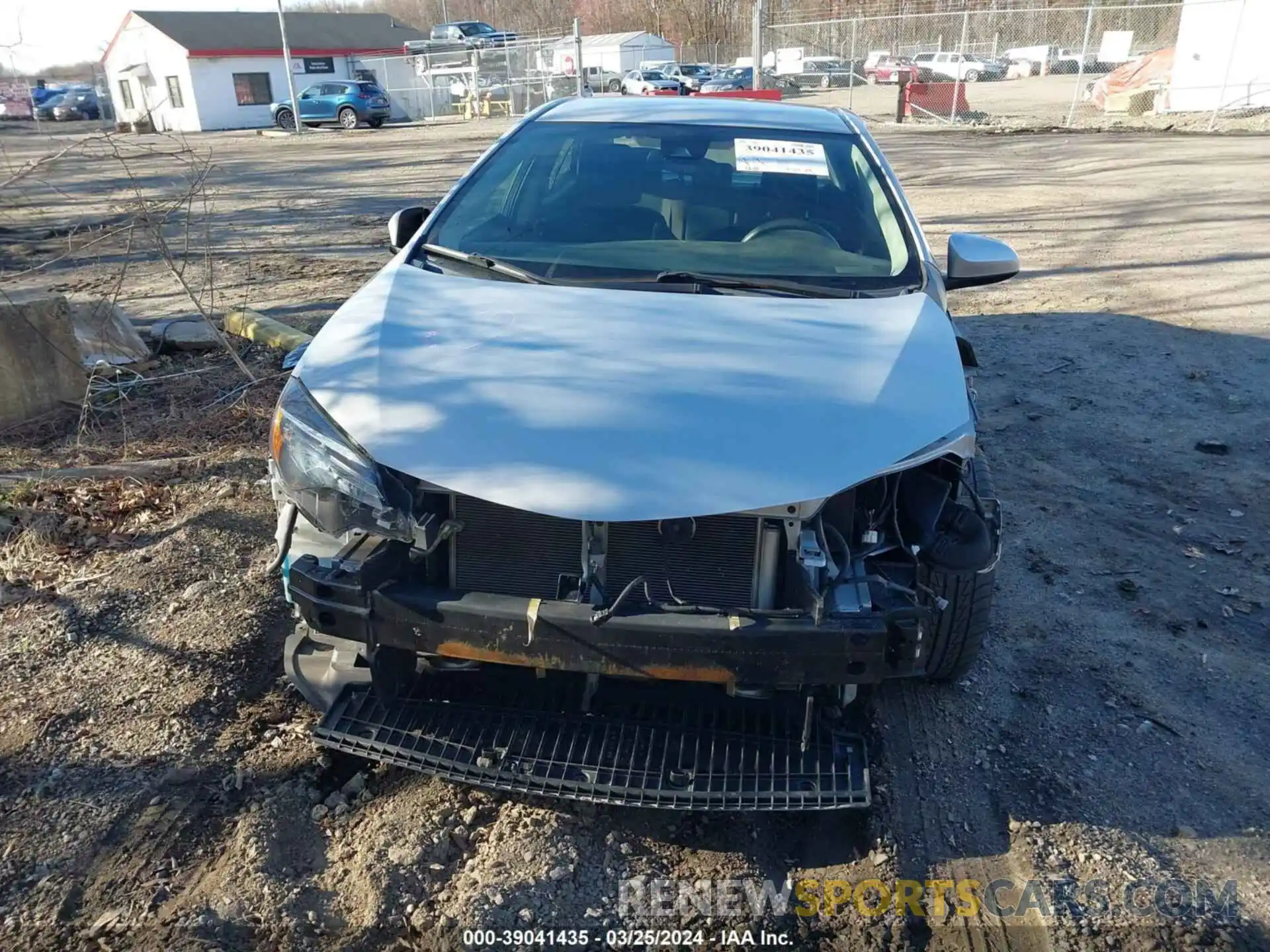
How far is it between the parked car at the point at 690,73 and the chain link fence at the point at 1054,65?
267 cm

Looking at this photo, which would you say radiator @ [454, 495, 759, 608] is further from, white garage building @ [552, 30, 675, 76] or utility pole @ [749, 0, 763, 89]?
white garage building @ [552, 30, 675, 76]

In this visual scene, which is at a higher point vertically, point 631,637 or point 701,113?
point 701,113

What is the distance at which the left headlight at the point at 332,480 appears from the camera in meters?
2.41

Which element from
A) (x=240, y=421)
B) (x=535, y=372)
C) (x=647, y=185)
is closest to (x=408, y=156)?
(x=240, y=421)

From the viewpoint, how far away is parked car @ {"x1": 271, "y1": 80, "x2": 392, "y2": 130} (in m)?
33.7

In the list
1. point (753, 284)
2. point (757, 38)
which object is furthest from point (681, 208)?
point (757, 38)

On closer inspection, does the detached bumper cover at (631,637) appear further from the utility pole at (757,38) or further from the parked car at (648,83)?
the parked car at (648,83)

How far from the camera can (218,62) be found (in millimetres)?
42031

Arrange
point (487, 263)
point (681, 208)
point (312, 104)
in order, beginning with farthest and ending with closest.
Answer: point (312, 104) < point (681, 208) < point (487, 263)

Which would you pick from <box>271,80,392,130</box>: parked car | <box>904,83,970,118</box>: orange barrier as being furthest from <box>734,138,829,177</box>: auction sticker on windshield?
<box>271,80,392,130</box>: parked car

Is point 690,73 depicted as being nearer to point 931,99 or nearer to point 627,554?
point 931,99

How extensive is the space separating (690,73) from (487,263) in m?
38.6

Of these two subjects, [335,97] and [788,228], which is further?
[335,97]

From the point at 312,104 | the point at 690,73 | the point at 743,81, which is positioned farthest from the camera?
the point at 690,73
